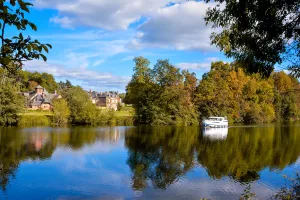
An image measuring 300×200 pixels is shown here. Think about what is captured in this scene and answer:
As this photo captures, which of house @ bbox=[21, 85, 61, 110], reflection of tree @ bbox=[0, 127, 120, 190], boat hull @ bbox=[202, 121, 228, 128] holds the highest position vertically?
house @ bbox=[21, 85, 61, 110]

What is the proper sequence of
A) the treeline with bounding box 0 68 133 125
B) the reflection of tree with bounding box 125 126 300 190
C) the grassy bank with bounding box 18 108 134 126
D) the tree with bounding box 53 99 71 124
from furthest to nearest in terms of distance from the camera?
the tree with bounding box 53 99 71 124
the grassy bank with bounding box 18 108 134 126
the treeline with bounding box 0 68 133 125
the reflection of tree with bounding box 125 126 300 190

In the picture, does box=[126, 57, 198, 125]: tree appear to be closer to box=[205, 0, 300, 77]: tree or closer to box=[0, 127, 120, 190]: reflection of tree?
box=[0, 127, 120, 190]: reflection of tree

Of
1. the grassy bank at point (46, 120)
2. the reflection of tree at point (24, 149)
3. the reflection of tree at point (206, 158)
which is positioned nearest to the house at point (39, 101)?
the grassy bank at point (46, 120)

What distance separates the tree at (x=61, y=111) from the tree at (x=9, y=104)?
19.3ft

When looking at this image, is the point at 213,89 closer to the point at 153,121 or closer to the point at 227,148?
the point at 153,121

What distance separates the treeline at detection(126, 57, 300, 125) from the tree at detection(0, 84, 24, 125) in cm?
2075

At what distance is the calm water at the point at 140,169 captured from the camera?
50.0 feet

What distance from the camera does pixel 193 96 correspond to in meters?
61.6

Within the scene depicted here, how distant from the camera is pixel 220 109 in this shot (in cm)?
6128

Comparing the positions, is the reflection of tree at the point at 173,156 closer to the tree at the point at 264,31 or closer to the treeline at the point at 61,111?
the tree at the point at 264,31

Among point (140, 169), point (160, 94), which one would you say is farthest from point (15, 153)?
point (160, 94)

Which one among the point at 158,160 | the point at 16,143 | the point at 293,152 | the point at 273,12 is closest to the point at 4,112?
the point at 16,143

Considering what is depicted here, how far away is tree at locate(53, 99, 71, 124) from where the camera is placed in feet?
173

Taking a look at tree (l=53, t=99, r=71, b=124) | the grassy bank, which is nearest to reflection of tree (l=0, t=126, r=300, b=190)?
tree (l=53, t=99, r=71, b=124)
